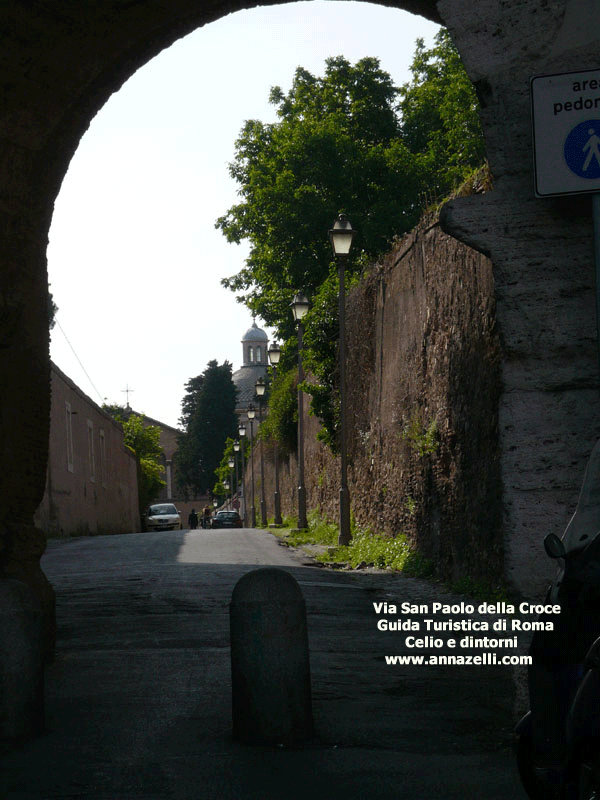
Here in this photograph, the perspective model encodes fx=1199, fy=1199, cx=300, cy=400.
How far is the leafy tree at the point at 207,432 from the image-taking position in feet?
378

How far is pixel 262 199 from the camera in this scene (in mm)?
37531

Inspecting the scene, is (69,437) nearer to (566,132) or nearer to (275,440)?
(275,440)

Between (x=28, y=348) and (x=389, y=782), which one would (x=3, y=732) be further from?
(x=28, y=348)

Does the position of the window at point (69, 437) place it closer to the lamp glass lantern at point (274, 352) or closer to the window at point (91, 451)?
the window at point (91, 451)

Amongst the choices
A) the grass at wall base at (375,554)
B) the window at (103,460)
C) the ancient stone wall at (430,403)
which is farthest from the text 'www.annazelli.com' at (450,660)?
the window at (103,460)

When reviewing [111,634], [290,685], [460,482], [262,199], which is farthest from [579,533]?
[262,199]

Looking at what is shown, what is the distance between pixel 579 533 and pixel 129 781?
7.12 feet

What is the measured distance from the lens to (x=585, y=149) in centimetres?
541

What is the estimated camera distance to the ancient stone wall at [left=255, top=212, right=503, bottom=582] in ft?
38.1

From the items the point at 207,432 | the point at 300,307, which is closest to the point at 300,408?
the point at 300,307

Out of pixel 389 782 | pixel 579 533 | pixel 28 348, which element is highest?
pixel 28 348

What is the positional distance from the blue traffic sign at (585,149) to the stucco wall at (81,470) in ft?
72.4

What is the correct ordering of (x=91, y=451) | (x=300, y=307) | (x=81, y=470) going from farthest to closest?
(x=91, y=451) < (x=81, y=470) < (x=300, y=307)

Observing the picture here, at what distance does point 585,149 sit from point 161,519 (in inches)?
1908
